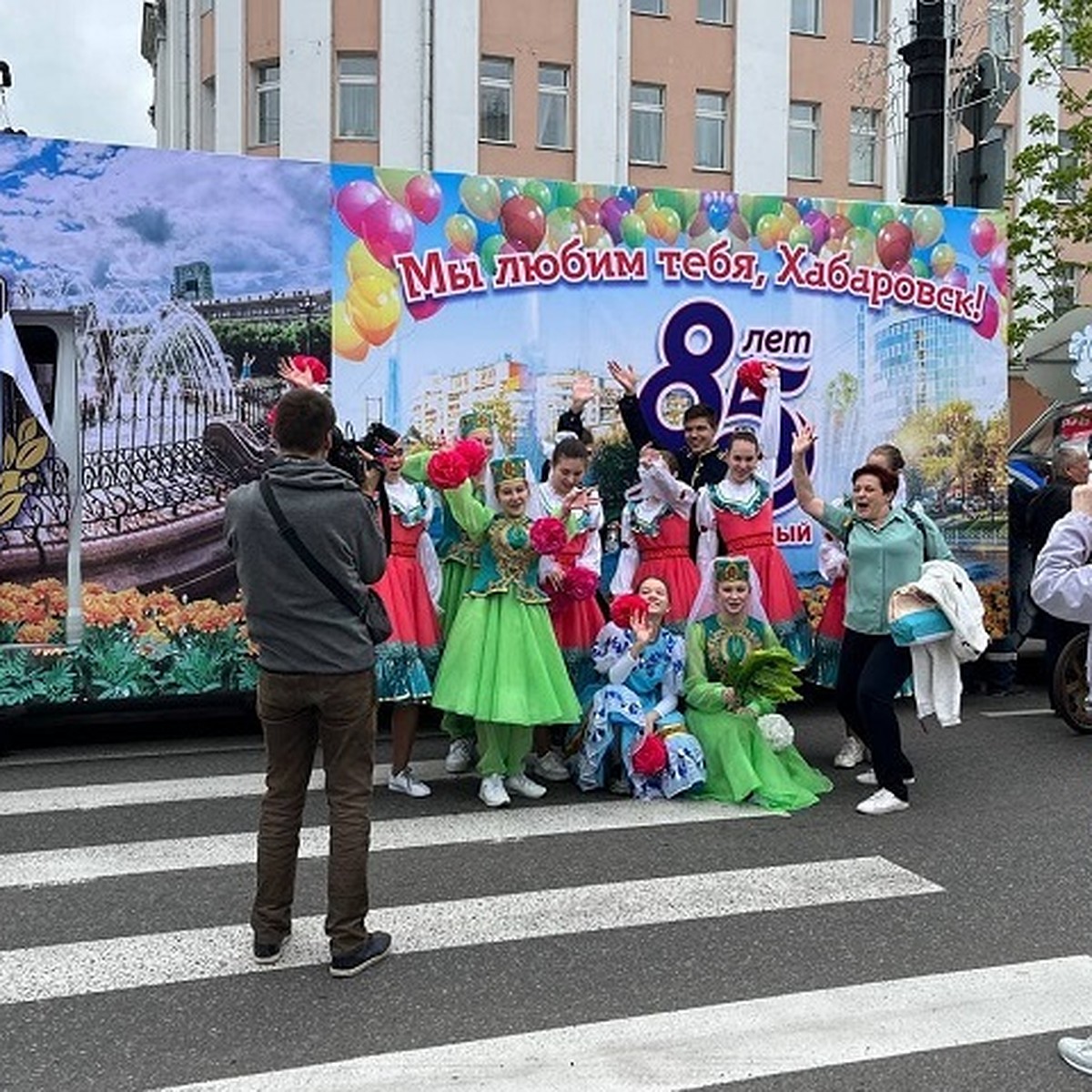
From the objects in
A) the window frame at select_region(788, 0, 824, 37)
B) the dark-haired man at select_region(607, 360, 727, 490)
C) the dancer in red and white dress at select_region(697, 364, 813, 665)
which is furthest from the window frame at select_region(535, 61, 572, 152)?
the dancer in red and white dress at select_region(697, 364, 813, 665)

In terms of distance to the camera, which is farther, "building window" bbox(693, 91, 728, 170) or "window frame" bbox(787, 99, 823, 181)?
"window frame" bbox(787, 99, 823, 181)

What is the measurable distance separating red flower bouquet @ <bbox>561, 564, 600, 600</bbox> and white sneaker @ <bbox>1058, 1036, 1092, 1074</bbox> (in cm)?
336

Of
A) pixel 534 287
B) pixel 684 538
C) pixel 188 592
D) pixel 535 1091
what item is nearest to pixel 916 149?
pixel 534 287

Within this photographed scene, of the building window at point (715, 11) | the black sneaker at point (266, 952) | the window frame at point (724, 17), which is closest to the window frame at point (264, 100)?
the building window at point (715, 11)

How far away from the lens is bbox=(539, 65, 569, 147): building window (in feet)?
85.9

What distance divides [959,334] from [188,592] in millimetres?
5341

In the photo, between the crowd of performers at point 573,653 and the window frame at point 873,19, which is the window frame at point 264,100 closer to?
the window frame at point 873,19

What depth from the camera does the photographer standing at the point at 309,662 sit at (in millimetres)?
4410

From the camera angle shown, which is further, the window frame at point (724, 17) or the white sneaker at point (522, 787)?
the window frame at point (724, 17)

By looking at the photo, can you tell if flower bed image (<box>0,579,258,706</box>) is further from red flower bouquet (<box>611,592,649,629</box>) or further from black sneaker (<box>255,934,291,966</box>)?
black sneaker (<box>255,934,291,966</box>)

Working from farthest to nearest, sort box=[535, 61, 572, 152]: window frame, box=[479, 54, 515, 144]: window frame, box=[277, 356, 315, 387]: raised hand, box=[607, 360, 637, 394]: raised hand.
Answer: box=[535, 61, 572, 152]: window frame → box=[479, 54, 515, 144]: window frame → box=[607, 360, 637, 394]: raised hand → box=[277, 356, 315, 387]: raised hand

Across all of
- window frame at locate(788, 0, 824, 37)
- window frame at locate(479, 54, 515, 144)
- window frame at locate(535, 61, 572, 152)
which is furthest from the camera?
window frame at locate(788, 0, 824, 37)

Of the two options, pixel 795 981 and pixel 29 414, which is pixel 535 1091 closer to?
pixel 795 981

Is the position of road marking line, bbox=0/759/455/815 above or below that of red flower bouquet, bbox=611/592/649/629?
below
